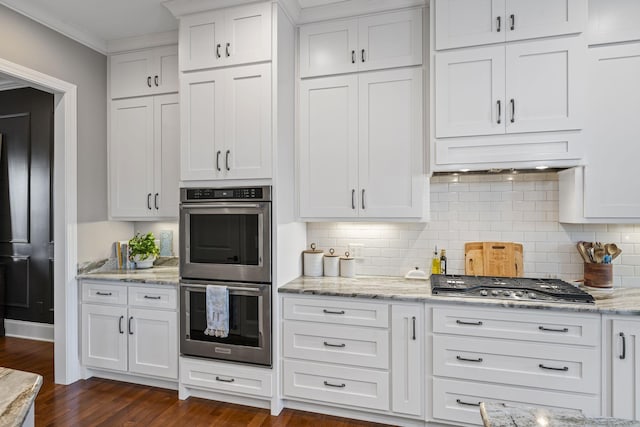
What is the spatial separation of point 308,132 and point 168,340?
1.92m

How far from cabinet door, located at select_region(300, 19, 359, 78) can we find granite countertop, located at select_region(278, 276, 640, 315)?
5.10 ft

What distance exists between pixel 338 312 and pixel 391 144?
4.02ft

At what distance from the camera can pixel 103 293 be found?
308 cm

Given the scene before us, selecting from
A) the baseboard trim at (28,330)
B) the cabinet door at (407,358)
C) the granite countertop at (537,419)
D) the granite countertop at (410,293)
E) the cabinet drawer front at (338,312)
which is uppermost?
the granite countertop at (537,419)

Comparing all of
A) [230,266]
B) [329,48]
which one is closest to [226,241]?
[230,266]

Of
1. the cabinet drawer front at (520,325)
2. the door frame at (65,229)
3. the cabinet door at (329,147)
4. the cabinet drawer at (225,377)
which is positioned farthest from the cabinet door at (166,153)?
the cabinet drawer front at (520,325)

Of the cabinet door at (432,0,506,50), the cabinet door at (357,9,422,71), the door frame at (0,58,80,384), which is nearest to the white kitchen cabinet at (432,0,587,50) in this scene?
the cabinet door at (432,0,506,50)

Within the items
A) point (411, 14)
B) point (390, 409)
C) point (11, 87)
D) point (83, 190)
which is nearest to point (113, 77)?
point (83, 190)

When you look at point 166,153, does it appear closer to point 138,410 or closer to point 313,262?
point 313,262

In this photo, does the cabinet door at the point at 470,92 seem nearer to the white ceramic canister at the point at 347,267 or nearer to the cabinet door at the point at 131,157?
the white ceramic canister at the point at 347,267

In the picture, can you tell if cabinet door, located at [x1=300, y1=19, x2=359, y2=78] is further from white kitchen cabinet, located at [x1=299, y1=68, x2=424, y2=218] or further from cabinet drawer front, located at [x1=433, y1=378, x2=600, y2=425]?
cabinet drawer front, located at [x1=433, y1=378, x2=600, y2=425]

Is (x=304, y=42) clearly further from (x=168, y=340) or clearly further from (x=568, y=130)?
(x=168, y=340)

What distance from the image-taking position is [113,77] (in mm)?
3420

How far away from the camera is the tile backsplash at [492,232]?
262 cm
